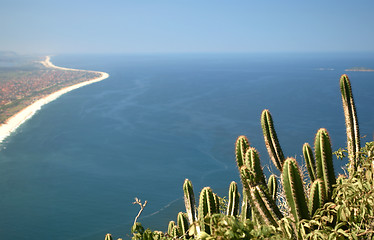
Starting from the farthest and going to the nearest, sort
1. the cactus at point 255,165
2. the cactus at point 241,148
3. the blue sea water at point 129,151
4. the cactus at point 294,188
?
the blue sea water at point 129,151, the cactus at point 241,148, the cactus at point 255,165, the cactus at point 294,188

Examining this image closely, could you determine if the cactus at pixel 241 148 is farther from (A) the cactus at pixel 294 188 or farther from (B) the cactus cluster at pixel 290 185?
(A) the cactus at pixel 294 188

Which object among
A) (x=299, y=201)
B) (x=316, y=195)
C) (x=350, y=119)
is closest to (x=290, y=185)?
(x=299, y=201)

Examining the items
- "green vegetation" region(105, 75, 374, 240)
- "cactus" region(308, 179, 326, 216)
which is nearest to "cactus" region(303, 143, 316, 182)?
"green vegetation" region(105, 75, 374, 240)

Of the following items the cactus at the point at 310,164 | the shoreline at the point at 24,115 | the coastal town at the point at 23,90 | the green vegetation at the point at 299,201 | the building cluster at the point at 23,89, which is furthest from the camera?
the building cluster at the point at 23,89

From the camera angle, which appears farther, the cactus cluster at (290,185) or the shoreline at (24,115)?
the shoreline at (24,115)

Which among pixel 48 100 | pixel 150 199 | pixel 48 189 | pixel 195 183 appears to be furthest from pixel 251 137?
pixel 48 100

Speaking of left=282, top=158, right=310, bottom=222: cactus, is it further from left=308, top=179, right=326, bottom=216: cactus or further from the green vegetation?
left=308, top=179, right=326, bottom=216: cactus

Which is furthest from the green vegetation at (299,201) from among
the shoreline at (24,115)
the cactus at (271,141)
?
the shoreline at (24,115)
